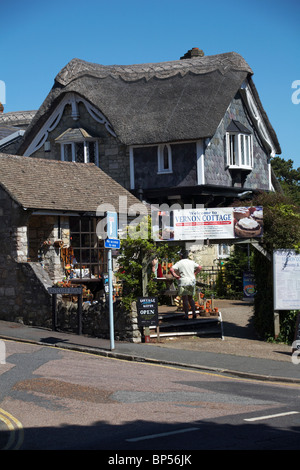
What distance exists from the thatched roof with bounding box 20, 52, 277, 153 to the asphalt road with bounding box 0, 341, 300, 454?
16.4 meters

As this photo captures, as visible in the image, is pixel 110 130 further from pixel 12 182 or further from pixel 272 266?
pixel 272 266

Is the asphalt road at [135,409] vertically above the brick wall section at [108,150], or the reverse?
the brick wall section at [108,150]

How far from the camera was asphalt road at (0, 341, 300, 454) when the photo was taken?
842 centimetres

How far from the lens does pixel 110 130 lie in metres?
31.1

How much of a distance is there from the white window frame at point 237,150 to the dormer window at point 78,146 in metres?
6.11

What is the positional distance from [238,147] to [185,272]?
574 inches

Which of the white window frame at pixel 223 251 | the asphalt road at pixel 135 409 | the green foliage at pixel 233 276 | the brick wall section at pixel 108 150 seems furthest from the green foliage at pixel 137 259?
the white window frame at pixel 223 251

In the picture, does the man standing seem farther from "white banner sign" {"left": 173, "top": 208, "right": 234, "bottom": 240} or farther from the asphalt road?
the asphalt road

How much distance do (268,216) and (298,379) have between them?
5576 mm

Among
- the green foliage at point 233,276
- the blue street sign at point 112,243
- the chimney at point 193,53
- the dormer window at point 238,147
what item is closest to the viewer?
the blue street sign at point 112,243

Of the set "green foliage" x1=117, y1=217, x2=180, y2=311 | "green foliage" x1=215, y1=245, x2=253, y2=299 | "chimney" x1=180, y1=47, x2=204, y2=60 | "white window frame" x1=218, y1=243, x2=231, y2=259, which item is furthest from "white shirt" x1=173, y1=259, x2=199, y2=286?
"chimney" x1=180, y1=47, x2=204, y2=60

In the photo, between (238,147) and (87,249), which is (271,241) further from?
(238,147)

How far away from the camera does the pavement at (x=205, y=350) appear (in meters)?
14.8

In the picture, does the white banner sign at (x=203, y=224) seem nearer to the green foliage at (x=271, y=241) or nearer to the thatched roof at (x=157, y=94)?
the green foliage at (x=271, y=241)
